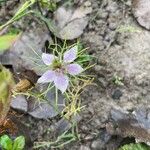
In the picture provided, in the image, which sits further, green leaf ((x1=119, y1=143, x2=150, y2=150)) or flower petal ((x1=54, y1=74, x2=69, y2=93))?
green leaf ((x1=119, y1=143, x2=150, y2=150))

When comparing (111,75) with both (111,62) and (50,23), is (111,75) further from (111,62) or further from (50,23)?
(50,23)

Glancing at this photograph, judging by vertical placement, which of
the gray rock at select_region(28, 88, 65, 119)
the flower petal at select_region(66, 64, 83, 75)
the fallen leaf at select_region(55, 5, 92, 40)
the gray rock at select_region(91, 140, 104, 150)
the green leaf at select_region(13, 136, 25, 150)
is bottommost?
the gray rock at select_region(91, 140, 104, 150)

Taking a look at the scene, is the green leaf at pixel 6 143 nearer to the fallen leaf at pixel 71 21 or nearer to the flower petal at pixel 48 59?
the flower petal at pixel 48 59

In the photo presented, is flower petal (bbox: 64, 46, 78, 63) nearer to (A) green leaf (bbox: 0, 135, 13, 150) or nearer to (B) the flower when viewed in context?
(B) the flower

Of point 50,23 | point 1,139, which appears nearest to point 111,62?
point 50,23

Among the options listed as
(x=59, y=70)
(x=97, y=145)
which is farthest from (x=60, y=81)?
(x=97, y=145)

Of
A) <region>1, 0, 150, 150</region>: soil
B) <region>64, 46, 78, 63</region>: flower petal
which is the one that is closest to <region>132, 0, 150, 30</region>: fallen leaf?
<region>1, 0, 150, 150</region>: soil

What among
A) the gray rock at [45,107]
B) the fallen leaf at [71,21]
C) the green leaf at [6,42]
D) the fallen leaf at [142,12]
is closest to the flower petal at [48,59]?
the green leaf at [6,42]
